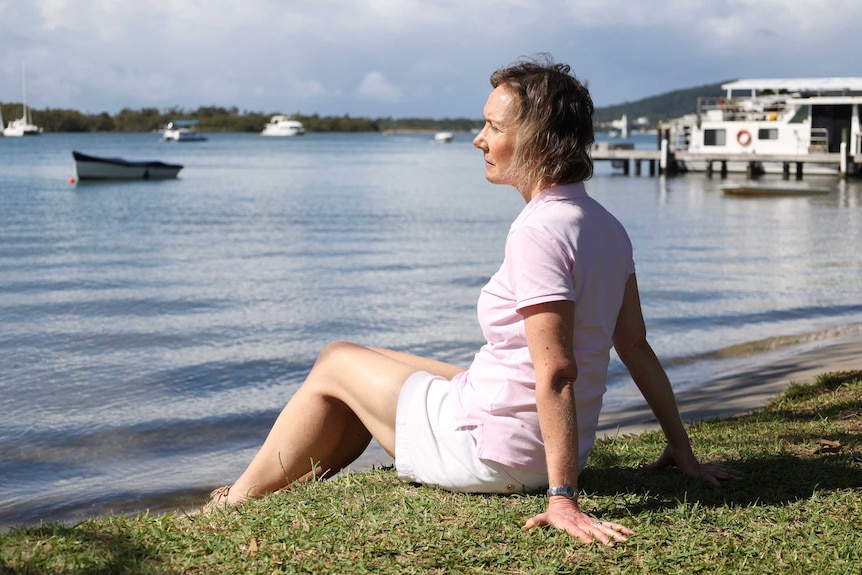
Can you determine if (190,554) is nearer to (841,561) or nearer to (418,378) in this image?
(418,378)

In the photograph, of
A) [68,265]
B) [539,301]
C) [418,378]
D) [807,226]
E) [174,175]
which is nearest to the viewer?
[539,301]

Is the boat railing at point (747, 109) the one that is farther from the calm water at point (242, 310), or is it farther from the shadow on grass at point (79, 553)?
the shadow on grass at point (79, 553)

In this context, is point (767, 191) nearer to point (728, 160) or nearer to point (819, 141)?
point (728, 160)

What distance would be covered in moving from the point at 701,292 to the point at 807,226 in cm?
1301

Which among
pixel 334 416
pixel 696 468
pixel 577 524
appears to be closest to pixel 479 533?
pixel 577 524

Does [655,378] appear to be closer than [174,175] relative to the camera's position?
Yes

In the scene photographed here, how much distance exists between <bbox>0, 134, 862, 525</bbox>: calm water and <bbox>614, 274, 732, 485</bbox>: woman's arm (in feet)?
10.8

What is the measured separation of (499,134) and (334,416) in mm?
1240

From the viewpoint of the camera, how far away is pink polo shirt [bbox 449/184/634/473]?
9.78ft

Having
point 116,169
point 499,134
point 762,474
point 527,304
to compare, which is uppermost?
point 499,134

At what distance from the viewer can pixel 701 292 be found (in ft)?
47.3

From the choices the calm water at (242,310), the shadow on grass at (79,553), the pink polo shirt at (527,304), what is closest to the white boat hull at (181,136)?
the calm water at (242,310)

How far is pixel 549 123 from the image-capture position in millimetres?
3059

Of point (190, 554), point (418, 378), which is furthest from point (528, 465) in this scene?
point (190, 554)
